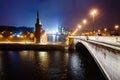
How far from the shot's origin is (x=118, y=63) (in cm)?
2039

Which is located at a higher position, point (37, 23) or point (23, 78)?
point (37, 23)

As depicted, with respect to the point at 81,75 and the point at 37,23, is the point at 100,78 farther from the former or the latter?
the point at 37,23

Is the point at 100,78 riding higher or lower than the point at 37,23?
lower

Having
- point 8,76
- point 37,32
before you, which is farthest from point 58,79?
point 37,32

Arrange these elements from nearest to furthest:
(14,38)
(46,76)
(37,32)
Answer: (46,76)
(37,32)
(14,38)

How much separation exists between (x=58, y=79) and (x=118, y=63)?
16730 millimetres

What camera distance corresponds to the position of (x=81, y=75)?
39.1 m

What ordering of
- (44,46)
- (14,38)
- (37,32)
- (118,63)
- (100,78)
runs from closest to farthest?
1. (118,63)
2. (100,78)
3. (44,46)
4. (37,32)
5. (14,38)

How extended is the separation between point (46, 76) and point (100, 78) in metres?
9.93

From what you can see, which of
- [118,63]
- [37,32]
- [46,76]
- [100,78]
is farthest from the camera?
[37,32]

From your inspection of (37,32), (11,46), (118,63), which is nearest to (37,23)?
(37,32)

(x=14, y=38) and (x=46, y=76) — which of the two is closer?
(x=46, y=76)

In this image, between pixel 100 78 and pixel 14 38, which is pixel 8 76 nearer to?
pixel 100 78

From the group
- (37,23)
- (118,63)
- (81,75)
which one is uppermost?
(37,23)
